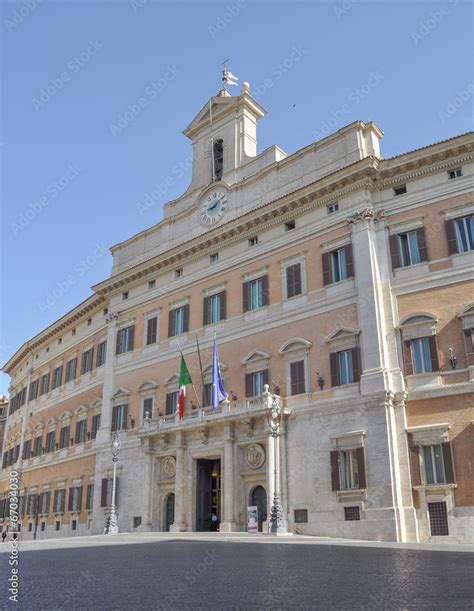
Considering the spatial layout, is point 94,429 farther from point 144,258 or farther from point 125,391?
point 144,258

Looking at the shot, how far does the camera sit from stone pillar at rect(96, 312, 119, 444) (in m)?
31.5

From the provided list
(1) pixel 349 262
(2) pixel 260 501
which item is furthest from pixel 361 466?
(1) pixel 349 262

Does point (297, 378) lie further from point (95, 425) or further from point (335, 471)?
point (95, 425)

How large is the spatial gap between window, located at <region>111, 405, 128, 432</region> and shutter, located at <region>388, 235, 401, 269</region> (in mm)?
16138

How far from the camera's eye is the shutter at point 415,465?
19516 mm

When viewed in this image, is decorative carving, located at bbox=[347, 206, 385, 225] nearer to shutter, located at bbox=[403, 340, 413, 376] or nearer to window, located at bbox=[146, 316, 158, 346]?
shutter, located at bbox=[403, 340, 413, 376]

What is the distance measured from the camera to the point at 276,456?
71.8ft

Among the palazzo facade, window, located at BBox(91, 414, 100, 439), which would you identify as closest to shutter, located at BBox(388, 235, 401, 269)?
the palazzo facade

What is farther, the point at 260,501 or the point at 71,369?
the point at 71,369

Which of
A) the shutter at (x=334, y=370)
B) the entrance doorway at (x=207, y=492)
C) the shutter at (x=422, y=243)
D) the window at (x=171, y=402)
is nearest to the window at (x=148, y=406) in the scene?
the window at (x=171, y=402)

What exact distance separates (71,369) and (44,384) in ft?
17.0

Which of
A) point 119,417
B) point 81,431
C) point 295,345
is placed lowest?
point 81,431

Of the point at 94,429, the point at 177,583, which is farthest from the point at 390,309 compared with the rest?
the point at 94,429

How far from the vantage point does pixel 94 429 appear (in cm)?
3334
